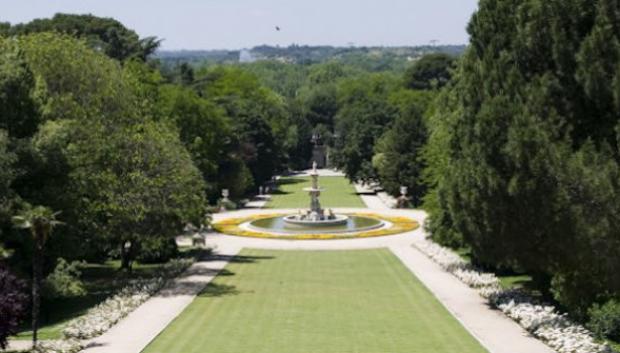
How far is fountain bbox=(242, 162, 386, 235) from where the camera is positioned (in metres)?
54.8

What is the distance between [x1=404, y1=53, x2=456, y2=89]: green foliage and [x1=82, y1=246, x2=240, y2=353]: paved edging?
3267 inches

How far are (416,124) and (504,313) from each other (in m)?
42.4

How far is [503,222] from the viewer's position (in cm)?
2545

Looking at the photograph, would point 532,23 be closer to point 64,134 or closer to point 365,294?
point 365,294

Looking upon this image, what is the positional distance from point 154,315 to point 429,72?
96.3 meters

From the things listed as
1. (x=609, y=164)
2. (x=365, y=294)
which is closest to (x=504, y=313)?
(x=365, y=294)

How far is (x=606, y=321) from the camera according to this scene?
2486cm

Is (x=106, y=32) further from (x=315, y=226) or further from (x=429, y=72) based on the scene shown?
(x=429, y=72)

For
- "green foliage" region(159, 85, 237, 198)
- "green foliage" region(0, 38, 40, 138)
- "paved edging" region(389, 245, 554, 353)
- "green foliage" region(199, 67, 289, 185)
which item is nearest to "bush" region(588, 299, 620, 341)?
"paved edging" region(389, 245, 554, 353)

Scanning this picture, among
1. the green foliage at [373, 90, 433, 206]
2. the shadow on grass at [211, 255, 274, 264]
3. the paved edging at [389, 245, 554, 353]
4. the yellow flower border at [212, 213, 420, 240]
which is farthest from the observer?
the green foliage at [373, 90, 433, 206]

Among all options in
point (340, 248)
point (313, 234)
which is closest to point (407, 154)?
point (313, 234)

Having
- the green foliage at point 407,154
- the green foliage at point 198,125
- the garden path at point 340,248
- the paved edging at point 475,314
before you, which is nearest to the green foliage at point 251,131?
the green foliage at point 198,125

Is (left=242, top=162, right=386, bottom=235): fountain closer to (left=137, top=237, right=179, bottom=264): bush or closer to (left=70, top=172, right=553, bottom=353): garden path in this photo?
(left=70, top=172, right=553, bottom=353): garden path

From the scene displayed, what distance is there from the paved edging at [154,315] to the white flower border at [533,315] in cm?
1038
